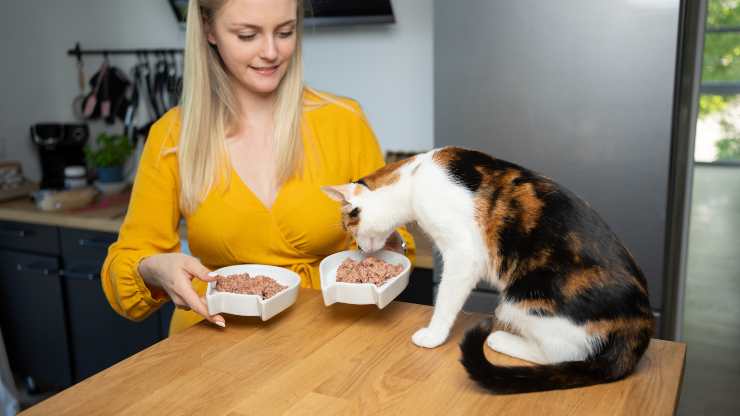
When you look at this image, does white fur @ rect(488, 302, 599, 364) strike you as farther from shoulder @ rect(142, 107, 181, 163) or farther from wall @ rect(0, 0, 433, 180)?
wall @ rect(0, 0, 433, 180)

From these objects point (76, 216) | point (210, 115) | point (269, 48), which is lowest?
point (76, 216)

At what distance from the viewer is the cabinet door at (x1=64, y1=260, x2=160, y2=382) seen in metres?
2.46

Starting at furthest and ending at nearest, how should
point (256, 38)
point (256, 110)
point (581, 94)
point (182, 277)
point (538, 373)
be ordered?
point (581, 94), point (256, 110), point (256, 38), point (182, 277), point (538, 373)

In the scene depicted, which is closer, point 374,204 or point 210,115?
point 374,204

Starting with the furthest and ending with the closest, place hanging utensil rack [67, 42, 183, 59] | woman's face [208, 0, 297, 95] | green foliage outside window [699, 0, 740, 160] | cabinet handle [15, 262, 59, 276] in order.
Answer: hanging utensil rack [67, 42, 183, 59] < green foliage outside window [699, 0, 740, 160] < cabinet handle [15, 262, 59, 276] < woman's face [208, 0, 297, 95]

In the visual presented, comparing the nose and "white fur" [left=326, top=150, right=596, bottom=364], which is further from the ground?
the nose

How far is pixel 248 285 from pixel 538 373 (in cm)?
53

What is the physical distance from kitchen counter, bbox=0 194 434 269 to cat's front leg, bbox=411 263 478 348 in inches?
47.2

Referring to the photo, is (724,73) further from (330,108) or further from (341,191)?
(341,191)

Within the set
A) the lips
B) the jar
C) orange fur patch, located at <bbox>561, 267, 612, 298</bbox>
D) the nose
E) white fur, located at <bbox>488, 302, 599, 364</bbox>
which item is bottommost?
the jar

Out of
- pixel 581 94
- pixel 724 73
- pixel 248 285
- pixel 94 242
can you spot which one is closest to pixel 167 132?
pixel 248 285

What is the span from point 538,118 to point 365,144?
60 centimetres

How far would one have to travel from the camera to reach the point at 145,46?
10.1 feet

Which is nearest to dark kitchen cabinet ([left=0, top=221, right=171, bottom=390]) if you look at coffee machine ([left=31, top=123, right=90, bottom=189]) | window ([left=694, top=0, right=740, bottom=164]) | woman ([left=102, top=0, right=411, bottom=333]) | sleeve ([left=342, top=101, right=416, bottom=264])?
coffee machine ([left=31, top=123, right=90, bottom=189])
